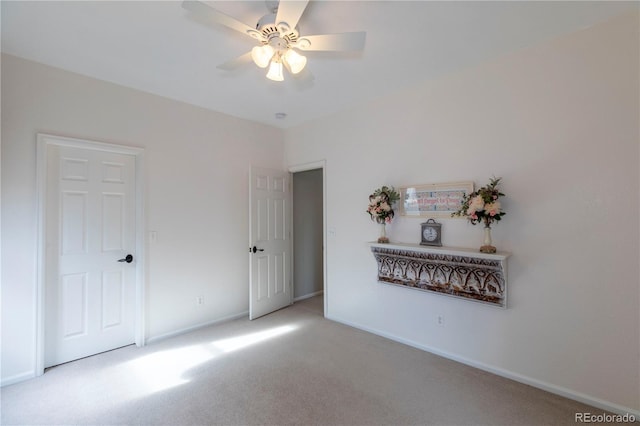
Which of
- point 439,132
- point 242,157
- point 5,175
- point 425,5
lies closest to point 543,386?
point 439,132

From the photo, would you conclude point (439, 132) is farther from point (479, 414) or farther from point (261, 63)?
point (479, 414)

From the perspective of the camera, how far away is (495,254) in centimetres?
237

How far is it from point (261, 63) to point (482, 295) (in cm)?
263

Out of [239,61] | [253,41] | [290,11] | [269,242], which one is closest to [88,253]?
[269,242]

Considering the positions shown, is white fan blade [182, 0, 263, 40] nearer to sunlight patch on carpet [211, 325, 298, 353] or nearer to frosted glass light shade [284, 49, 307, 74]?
frosted glass light shade [284, 49, 307, 74]

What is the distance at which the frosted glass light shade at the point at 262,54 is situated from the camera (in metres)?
1.84

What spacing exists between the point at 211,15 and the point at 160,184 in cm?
224

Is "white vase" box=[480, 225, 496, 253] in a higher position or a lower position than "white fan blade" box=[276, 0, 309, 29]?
lower

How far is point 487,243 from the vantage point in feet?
8.13

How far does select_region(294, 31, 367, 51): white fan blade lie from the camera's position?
1740 millimetres

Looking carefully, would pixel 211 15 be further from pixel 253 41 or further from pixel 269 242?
pixel 269 242

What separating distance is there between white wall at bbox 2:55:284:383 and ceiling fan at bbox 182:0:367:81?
6.09ft

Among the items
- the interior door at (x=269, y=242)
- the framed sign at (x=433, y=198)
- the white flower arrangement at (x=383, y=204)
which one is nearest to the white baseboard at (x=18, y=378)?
the interior door at (x=269, y=242)

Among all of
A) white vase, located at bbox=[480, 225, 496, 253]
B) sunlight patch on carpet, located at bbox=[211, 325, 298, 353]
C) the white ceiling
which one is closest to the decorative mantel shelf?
white vase, located at bbox=[480, 225, 496, 253]
